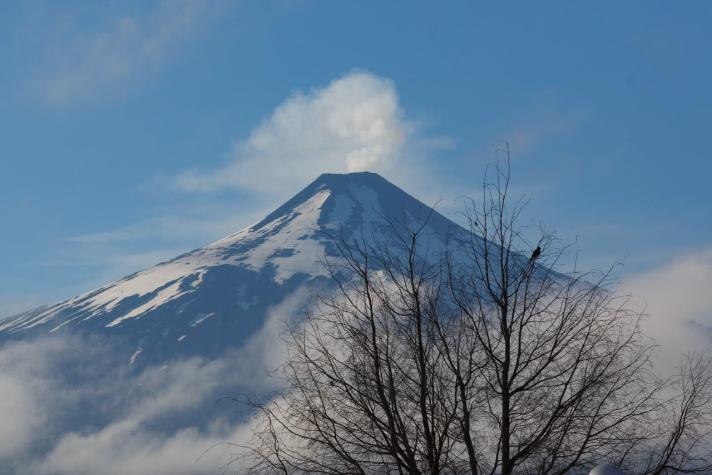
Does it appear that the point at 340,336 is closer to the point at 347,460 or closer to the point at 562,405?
the point at 347,460

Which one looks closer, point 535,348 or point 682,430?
point 535,348

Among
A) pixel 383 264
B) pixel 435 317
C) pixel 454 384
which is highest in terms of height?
pixel 383 264

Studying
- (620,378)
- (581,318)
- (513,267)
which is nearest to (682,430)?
(620,378)

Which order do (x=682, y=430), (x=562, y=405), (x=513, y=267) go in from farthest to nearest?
(x=682, y=430) < (x=513, y=267) < (x=562, y=405)

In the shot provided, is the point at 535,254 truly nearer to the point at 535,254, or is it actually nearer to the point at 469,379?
the point at 535,254

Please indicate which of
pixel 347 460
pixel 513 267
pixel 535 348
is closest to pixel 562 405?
pixel 535 348

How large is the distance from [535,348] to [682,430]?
267cm

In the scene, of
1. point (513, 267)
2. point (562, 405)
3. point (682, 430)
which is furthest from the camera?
point (682, 430)

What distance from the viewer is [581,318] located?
10.8 meters

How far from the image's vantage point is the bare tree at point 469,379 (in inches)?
411

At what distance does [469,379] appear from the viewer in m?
10.5

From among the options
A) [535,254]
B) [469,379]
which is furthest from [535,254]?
Result: [469,379]

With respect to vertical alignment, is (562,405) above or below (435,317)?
below

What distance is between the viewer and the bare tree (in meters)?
10.4
